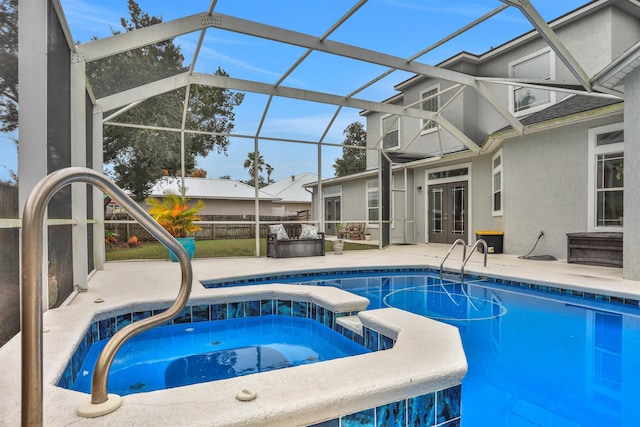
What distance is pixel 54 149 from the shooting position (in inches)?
148

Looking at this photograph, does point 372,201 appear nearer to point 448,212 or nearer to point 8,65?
point 448,212

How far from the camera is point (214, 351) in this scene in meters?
3.79

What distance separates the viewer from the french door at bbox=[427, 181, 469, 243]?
12383 millimetres

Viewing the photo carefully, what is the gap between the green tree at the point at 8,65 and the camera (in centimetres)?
249

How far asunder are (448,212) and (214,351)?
10.7 metres

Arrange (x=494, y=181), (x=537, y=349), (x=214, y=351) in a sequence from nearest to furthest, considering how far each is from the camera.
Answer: (x=537, y=349) → (x=214, y=351) → (x=494, y=181)

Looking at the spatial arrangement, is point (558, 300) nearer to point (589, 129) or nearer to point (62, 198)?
point (589, 129)

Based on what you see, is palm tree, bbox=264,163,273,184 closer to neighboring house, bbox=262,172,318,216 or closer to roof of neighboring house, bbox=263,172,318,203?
roof of neighboring house, bbox=263,172,318,203

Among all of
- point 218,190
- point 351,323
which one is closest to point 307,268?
point 351,323

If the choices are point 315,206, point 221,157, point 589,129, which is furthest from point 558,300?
point 315,206

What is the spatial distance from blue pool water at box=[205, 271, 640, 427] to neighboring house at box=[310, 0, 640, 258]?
2.00 m

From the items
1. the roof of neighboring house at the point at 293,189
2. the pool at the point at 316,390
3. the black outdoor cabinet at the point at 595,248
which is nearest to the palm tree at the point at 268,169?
the roof of neighboring house at the point at 293,189

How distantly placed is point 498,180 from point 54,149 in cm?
1030

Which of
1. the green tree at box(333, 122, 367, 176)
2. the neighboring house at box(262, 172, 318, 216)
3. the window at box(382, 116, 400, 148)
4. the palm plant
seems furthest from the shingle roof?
the green tree at box(333, 122, 367, 176)
